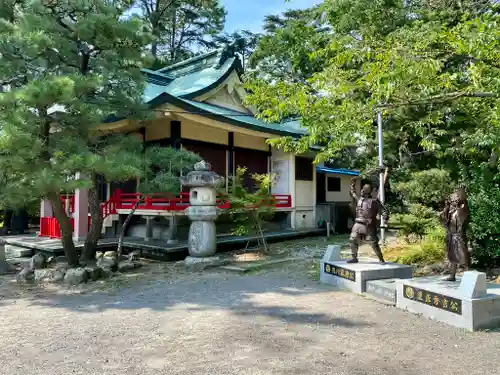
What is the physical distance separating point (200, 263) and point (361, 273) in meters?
3.97

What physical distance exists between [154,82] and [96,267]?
31.7 ft

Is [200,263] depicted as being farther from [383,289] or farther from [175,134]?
[175,134]

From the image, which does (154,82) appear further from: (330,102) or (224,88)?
(330,102)

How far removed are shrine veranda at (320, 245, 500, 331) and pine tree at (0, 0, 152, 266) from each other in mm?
4675

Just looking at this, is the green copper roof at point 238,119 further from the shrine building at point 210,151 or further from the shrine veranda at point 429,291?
the shrine veranda at point 429,291

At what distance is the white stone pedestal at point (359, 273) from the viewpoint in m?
7.14

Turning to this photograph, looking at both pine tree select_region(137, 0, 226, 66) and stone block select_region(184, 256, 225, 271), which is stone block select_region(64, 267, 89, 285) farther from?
pine tree select_region(137, 0, 226, 66)

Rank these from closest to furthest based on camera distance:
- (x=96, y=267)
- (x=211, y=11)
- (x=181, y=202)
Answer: (x=96, y=267) → (x=181, y=202) → (x=211, y=11)

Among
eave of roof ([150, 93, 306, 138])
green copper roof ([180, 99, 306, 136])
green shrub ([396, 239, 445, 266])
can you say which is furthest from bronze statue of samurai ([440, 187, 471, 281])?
eave of roof ([150, 93, 306, 138])

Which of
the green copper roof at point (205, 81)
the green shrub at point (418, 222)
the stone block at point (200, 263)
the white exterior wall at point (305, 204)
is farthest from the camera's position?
the white exterior wall at point (305, 204)

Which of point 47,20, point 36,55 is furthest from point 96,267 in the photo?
point 47,20

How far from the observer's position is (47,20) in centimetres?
838

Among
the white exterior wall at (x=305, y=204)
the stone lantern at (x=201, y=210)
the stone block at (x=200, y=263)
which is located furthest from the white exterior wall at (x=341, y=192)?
the stone block at (x=200, y=263)

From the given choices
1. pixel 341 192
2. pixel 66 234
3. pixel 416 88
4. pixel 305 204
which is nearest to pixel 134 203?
pixel 66 234
